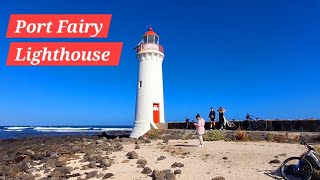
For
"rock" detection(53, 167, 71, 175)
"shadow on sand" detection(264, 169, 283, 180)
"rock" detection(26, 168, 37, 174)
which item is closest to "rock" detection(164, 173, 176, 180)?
"shadow on sand" detection(264, 169, 283, 180)

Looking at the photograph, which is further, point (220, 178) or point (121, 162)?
point (121, 162)

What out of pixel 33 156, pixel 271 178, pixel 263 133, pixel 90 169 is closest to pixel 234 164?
pixel 271 178

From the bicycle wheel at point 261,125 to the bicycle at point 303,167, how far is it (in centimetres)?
1059

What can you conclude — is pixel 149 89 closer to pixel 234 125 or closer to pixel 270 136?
pixel 234 125

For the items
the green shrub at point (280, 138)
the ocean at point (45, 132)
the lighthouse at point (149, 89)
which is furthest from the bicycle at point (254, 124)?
the ocean at point (45, 132)

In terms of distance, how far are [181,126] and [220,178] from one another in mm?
17076

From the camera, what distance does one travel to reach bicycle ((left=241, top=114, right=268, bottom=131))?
19719 millimetres

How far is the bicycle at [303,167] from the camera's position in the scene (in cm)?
870

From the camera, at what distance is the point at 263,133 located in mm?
17141

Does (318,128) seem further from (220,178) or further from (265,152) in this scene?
(220,178)

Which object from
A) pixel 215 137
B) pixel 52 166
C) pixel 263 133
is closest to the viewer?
pixel 52 166

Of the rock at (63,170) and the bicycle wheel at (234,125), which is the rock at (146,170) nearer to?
the rock at (63,170)

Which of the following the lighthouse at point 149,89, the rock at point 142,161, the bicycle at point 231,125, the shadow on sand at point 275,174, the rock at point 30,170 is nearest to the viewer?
the shadow on sand at point 275,174

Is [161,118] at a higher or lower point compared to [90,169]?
higher
